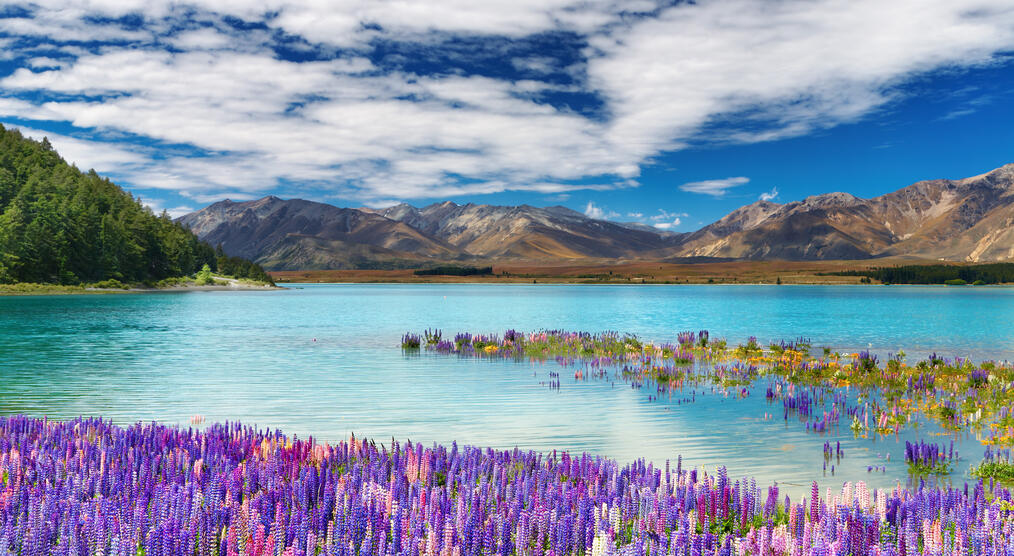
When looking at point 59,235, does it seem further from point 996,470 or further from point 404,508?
point 996,470

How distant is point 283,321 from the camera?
78000mm

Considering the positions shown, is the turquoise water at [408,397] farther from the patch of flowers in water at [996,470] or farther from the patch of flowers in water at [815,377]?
the patch of flowers in water at [815,377]

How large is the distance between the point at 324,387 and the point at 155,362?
14.5 metres

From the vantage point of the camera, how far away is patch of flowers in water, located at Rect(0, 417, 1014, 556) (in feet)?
26.0

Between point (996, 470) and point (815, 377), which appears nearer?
point (996, 470)

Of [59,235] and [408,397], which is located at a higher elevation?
[59,235]

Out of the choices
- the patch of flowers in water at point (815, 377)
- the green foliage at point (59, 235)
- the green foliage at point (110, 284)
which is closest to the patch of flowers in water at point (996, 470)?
the patch of flowers in water at point (815, 377)

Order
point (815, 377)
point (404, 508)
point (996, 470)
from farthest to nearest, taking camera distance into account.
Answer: point (815, 377), point (996, 470), point (404, 508)

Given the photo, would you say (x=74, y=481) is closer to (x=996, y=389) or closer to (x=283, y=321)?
(x=996, y=389)

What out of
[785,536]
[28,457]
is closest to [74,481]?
[28,457]

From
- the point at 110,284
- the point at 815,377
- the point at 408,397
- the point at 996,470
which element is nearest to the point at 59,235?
the point at 110,284

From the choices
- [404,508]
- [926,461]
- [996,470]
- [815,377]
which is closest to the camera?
[404,508]

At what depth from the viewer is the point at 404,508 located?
9547 millimetres

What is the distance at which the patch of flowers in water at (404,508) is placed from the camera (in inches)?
313
